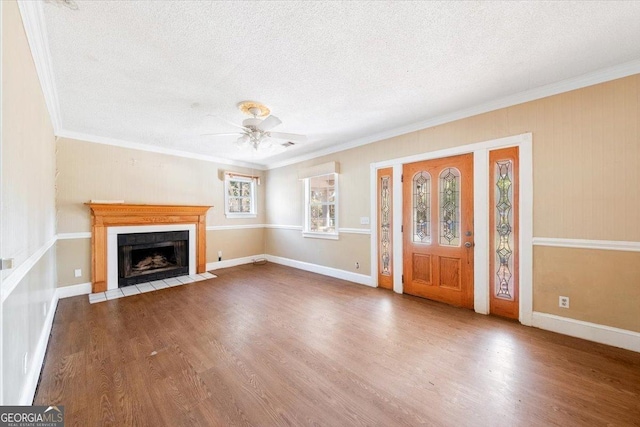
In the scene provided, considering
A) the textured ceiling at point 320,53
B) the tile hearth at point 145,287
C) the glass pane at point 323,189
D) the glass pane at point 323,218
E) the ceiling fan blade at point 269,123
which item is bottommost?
the tile hearth at point 145,287

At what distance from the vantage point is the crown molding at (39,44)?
154 centimetres

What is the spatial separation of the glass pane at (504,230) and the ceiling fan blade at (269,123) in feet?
8.83

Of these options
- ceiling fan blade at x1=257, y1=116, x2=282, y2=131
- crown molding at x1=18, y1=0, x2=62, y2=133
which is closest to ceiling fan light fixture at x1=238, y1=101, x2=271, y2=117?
ceiling fan blade at x1=257, y1=116, x2=282, y2=131

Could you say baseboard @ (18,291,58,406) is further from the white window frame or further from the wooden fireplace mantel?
the white window frame

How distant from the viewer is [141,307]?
3314 mm

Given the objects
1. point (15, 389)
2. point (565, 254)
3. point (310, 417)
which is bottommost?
point (310, 417)

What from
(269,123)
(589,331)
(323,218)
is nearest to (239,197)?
(323,218)

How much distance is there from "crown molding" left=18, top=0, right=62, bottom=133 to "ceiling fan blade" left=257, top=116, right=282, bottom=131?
1.66 metres

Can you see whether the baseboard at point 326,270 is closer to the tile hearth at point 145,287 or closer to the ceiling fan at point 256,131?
the tile hearth at point 145,287

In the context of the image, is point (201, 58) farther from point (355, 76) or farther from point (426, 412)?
point (426, 412)

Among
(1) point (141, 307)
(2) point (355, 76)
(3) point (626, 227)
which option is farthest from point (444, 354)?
(1) point (141, 307)

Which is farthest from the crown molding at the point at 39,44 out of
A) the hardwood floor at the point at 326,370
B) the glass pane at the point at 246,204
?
the glass pane at the point at 246,204

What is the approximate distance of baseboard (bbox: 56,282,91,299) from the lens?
12.0ft

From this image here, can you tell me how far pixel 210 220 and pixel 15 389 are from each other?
4238mm
